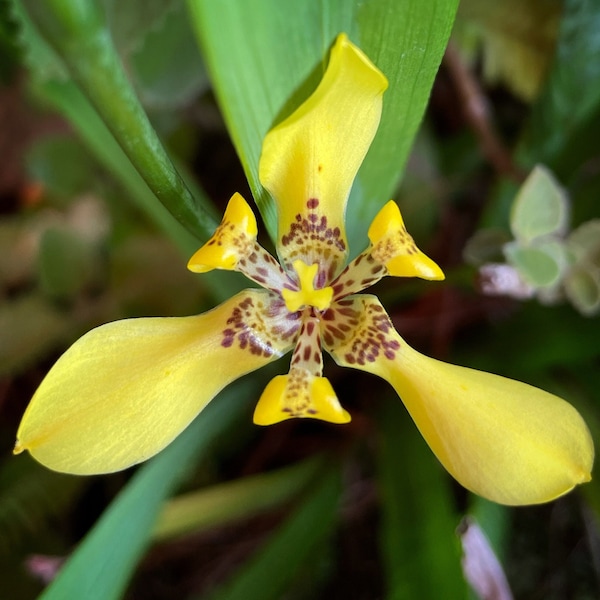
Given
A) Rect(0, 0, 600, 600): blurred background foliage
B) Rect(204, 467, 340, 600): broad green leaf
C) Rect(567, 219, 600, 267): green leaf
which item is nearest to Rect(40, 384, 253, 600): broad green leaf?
Rect(0, 0, 600, 600): blurred background foliage

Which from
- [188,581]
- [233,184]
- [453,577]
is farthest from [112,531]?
[233,184]

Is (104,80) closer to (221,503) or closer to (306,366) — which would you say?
(306,366)

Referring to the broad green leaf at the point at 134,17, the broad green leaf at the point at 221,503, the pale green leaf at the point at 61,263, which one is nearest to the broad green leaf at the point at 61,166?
the pale green leaf at the point at 61,263

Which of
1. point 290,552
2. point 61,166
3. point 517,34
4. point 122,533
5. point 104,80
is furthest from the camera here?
point 61,166

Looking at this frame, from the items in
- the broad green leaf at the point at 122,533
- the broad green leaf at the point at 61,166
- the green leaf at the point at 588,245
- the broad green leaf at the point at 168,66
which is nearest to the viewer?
the broad green leaf at the point at 122,533

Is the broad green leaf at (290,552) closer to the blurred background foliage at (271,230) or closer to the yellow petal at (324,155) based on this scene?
the blurred background foliage at (271,230)

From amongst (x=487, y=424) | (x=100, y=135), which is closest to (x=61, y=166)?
(x=100, y=135)

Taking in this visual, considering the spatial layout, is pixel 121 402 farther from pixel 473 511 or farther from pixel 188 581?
pixel 188 581
